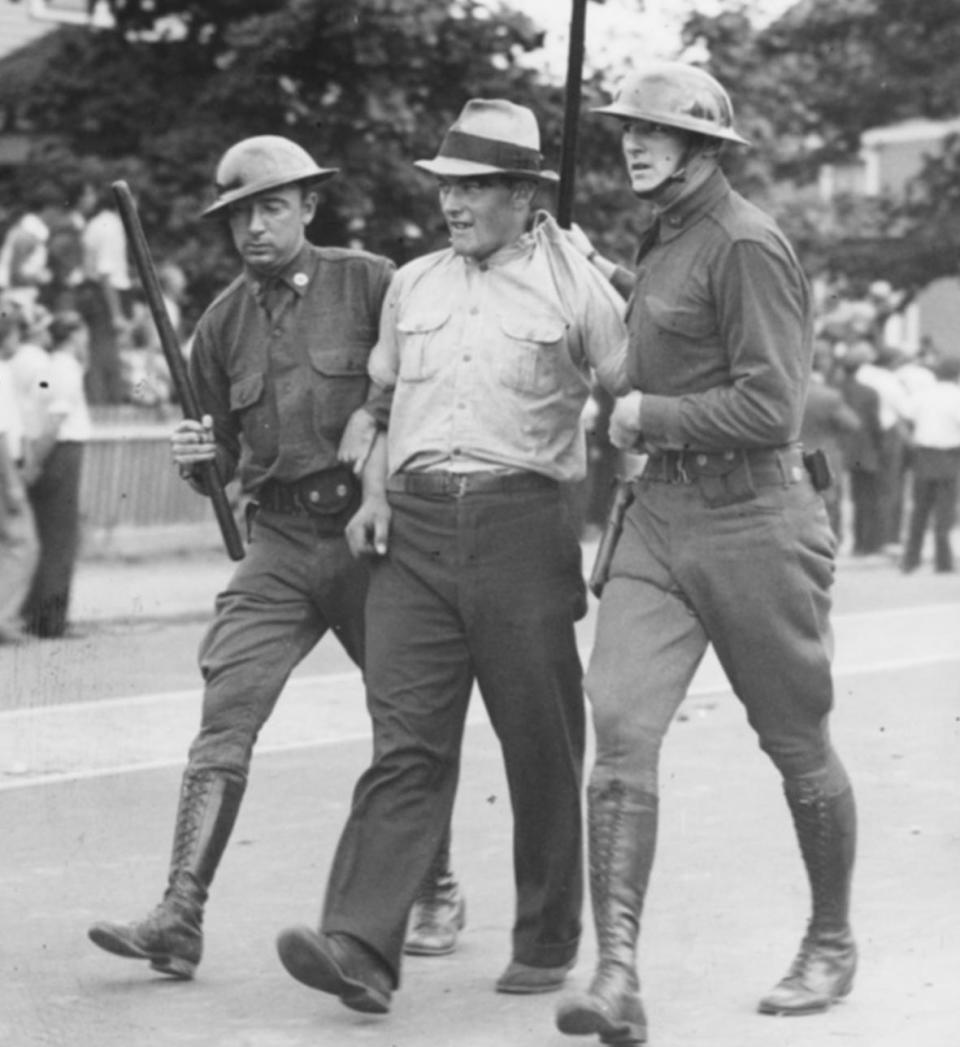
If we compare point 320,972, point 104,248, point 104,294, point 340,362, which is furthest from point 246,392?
point 104,248

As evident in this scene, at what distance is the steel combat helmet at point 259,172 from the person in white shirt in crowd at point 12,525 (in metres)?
7.28

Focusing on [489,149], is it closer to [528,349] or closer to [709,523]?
[528,349]

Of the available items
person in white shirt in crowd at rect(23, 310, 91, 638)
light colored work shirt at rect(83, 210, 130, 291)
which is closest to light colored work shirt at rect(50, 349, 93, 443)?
person in white shirt in crowd at rect(23, 310, 91, 638)

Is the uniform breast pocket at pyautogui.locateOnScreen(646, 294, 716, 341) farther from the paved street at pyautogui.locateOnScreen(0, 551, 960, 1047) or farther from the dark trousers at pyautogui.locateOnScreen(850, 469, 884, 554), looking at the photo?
the dark trousers at pyautogui.locateOnScreen(850, 469, 884, 554)

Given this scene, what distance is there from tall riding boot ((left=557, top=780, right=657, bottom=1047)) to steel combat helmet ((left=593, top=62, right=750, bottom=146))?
1.37 m

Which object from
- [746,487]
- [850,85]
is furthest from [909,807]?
[850,85]

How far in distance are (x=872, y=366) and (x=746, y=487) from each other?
18304 mm

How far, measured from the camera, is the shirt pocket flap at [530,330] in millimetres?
5824

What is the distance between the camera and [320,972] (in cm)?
548

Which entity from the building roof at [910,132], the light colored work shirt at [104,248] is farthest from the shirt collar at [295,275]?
the building roof at [910,132]

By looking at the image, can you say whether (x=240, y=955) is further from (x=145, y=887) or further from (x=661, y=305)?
(x=661, y=305)

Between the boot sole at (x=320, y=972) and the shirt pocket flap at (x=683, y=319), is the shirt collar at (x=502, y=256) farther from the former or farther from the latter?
the boot sole at (x=320, y=972)

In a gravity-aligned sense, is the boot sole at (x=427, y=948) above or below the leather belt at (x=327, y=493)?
below

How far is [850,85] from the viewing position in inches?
1362
